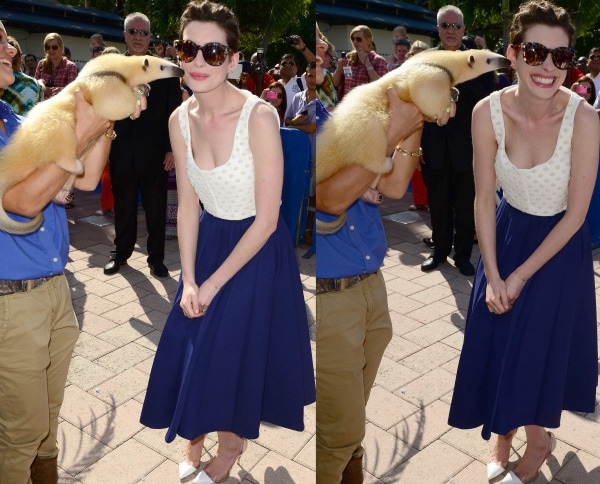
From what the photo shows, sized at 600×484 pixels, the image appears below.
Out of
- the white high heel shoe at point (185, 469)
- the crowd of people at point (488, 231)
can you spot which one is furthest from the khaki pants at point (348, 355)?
the white high heel shoe at point (185, 469)

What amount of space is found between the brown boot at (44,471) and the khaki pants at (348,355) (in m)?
0.63

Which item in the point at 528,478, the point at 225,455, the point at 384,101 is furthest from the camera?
the point at 528,478

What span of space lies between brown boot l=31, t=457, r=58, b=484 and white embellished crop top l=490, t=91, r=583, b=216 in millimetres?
1229

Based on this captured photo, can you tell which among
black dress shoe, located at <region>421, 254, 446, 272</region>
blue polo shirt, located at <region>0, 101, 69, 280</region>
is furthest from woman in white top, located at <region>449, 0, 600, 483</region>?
blue polo shirt, located at <region>0, 101, 69, 280</region>

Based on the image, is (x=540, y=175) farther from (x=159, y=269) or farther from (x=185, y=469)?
(x=185, y=469)

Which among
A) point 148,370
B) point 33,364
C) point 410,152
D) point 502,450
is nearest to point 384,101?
point 410,152

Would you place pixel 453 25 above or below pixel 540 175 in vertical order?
above

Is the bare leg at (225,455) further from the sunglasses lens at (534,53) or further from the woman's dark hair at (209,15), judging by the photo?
the sunglasses lens at (534,53)

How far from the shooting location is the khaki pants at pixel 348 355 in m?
1.49

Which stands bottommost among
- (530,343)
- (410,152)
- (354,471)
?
(354,471)

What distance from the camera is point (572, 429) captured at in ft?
7.33

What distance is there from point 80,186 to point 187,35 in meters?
0.38

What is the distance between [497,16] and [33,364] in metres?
1.24

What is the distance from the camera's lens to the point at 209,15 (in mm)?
1370
